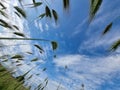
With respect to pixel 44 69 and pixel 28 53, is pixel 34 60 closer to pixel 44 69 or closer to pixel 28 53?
pixel 28 53

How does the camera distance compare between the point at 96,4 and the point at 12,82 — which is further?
the point at 12,82

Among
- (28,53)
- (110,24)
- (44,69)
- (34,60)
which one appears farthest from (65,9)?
(44,69)

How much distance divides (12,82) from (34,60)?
2.57ft

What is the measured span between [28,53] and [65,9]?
159 inches

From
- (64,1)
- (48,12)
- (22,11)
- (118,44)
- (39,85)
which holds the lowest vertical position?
(39,85)

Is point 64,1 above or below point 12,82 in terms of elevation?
above

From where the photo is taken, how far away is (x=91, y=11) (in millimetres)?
1142

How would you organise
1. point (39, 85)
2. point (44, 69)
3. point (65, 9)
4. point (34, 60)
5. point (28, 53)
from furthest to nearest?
point (44, 69) < point (39, 85) < point (34, 60) < point (28, 53) < point (65, 9)

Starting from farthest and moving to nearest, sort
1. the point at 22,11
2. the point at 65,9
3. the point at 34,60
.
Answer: the point at 34,60 → the point at 22,11 → the point at 65,9

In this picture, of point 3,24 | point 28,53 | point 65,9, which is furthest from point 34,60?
point 65,9

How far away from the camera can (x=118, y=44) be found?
2268 millimetres

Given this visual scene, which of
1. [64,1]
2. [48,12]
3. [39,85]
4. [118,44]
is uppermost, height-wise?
[48,12]

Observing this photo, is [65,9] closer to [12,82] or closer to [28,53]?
[28,53]

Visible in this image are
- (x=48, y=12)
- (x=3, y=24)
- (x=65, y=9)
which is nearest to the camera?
(x=65, y=9)
